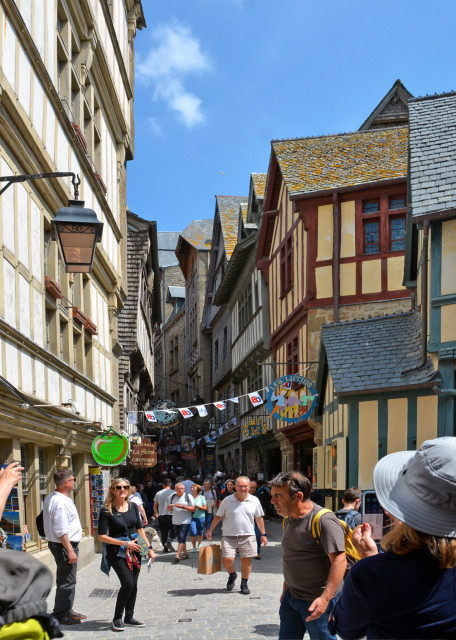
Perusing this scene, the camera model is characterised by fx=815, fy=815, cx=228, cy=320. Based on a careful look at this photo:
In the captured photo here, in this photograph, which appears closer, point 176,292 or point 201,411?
point 201,411

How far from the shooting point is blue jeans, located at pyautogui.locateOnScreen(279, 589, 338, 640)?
15.0 ft

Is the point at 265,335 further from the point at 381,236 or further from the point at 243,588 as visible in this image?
the point at 243,588

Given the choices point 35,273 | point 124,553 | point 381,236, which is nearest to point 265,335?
point 381,236

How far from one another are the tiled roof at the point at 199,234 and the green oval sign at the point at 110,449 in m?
33.2

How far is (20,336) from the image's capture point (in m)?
9.55

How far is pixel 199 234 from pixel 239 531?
39.6 meters

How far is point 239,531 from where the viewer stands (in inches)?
386

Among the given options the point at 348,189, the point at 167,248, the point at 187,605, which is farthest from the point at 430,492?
the point at 167,248

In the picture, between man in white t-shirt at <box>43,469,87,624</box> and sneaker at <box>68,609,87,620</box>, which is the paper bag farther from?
man in white t-shirt at <box>43,469,87,624</box>

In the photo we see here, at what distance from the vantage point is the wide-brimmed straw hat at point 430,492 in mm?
2346

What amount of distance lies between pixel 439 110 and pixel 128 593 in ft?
32.2

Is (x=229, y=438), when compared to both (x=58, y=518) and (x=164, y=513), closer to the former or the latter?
(x=164, y=513)

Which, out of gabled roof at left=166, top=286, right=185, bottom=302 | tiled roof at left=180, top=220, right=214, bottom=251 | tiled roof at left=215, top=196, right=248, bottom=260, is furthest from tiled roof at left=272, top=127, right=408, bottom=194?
gabled roof at left=166, top=286, right=185, bottom=302

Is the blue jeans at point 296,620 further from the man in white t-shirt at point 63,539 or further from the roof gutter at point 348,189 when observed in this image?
the roof gutter at point 348,189
